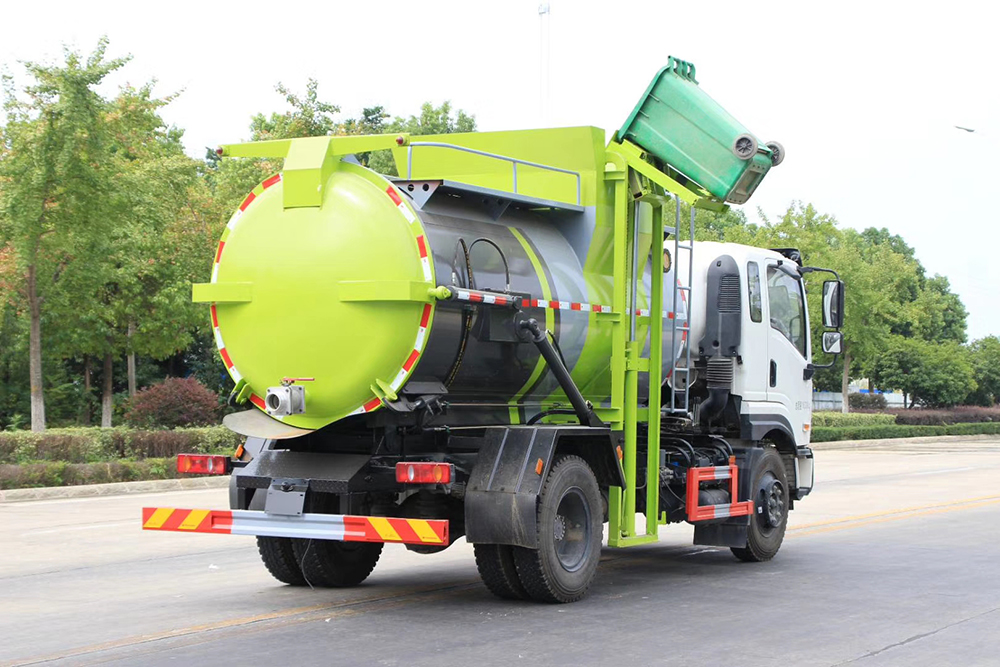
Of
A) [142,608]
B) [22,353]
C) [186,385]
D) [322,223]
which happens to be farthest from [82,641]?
[22,353]

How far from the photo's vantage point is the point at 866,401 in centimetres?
5988

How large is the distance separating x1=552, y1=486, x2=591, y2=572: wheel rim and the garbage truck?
2 cm

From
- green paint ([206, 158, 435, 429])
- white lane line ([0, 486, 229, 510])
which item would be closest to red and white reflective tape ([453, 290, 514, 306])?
green paint ([206, 158, 435, 429])

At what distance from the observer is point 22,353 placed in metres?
30.5

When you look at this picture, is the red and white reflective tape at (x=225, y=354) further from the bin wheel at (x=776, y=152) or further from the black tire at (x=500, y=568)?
the bin wheel at (x=776, y=152)

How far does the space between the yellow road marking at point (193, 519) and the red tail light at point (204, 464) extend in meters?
0.53

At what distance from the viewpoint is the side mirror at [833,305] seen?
12219 mm

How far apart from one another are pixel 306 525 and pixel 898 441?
35.8 meters

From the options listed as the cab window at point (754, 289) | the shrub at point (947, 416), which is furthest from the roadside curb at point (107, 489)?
the shrub at point (947, 416)

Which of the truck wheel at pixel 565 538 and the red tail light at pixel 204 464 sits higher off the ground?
the red tail light at pixel 204 464

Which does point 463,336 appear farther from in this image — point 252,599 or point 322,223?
point 252,599

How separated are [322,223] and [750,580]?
4.86 m

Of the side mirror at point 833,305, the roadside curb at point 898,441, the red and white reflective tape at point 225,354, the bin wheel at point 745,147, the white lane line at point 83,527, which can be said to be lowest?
the white lane line at point 83,527

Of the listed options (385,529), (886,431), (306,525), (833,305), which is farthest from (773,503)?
(886,431)
